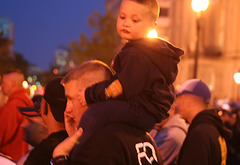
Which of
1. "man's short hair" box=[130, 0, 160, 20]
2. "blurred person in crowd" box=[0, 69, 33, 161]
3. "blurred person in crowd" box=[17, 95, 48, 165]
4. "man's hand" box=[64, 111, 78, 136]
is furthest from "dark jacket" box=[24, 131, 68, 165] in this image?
"blurred person in crowd" box=[0, 69, 33, 161]

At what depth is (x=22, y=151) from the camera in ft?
19.6

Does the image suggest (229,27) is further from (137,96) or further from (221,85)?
(137,96)

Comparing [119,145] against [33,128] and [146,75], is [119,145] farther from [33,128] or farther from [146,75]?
[33,128]

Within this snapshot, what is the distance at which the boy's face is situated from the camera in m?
2.29

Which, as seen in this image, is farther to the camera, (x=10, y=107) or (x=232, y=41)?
(x=232, y=41)

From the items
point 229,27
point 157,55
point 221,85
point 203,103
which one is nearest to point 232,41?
point 229,27

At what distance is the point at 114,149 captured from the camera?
1.98 meters

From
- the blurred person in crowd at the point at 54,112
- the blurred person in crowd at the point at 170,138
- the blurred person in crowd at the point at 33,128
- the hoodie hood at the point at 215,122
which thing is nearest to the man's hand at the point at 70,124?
the blurred person in crowd at the point at 54,112

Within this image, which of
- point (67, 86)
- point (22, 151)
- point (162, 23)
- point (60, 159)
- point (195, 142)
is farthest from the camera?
point (162, 23)

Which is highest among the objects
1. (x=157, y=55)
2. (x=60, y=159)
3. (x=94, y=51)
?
(x=157, y=55)

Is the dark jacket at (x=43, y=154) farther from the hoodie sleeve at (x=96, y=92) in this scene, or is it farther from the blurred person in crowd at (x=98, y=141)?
the hoodie sleeve at (x=96, y=92)

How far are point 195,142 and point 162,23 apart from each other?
6583 cm

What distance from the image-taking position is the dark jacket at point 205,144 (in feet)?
12.0

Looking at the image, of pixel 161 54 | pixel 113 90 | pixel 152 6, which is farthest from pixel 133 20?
pixel 113 90
